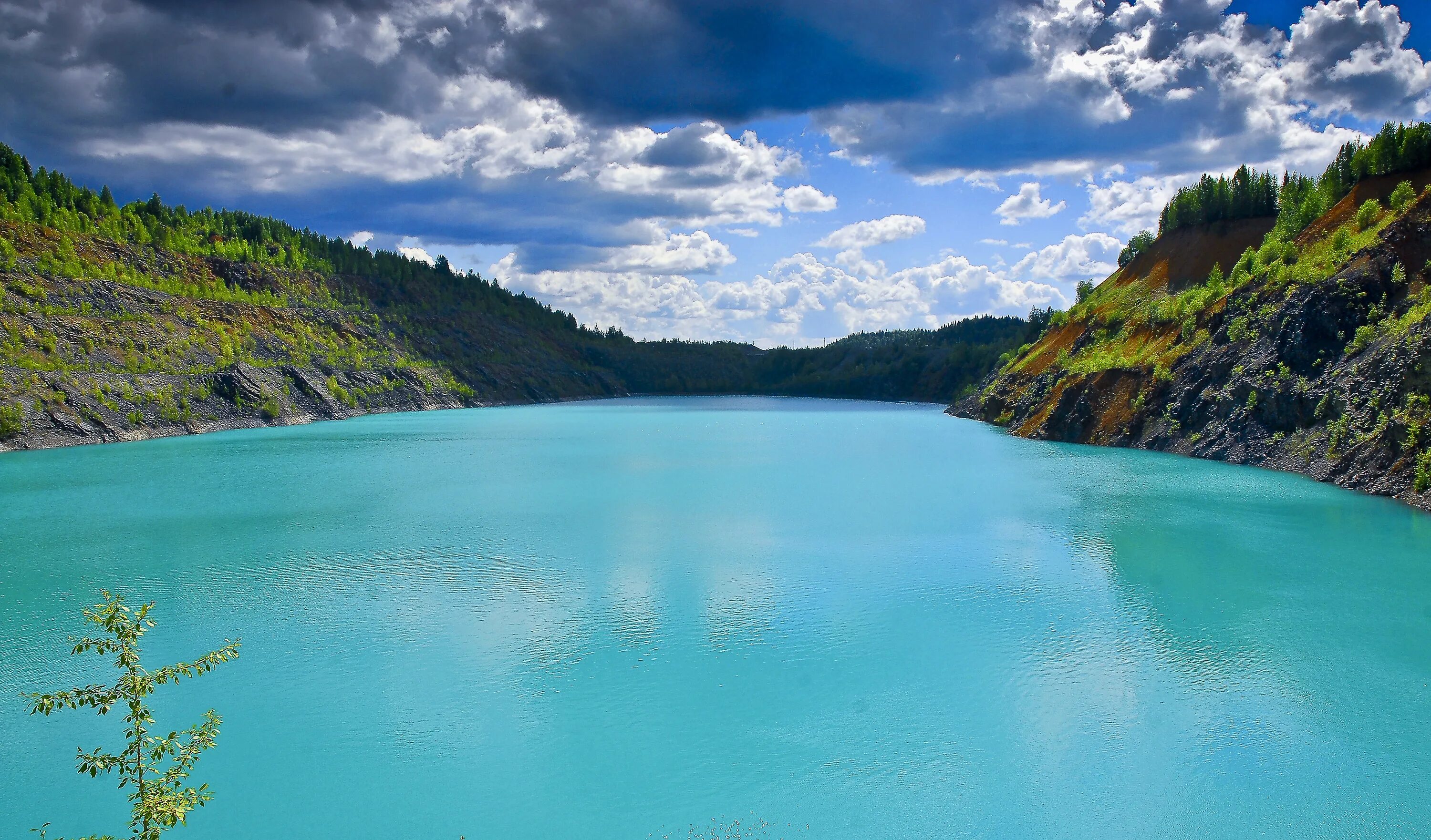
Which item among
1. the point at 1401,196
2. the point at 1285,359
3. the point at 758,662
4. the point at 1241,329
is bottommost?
the point at 758,662

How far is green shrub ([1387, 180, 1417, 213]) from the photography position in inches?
1542

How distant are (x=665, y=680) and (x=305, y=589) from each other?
10.6 metres

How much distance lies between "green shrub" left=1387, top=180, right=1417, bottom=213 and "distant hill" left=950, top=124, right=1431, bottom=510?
8 centimetres

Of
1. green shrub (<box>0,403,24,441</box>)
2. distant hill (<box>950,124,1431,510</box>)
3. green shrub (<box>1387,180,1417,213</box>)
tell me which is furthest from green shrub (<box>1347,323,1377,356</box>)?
green shrub (<box>0,403,24,441</box>)

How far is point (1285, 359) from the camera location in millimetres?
37094

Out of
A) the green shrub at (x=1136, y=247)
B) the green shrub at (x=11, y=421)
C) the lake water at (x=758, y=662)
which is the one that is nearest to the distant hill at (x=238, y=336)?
the green shrub at (x=11, y=421)

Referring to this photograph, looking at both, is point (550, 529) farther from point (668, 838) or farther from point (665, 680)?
point (668, 838)

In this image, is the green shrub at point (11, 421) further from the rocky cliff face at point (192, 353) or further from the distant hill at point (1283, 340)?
the distant hill at point (1283, 340)

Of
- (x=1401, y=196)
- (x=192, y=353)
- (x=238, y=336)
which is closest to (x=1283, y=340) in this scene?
(x=1401, y=196)

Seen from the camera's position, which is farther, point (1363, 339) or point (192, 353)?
point (192, 353)

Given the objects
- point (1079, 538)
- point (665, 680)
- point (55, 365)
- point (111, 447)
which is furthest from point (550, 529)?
point (55, 365)

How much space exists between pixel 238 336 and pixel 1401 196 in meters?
89.7

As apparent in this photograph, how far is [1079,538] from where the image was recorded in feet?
84.1

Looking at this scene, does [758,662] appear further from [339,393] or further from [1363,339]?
[339,393]
